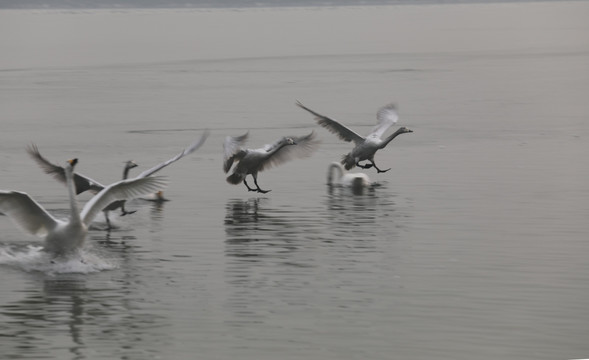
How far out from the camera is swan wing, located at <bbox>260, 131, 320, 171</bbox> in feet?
74.3

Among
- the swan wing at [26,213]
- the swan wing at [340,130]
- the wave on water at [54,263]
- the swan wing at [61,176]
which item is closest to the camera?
the swan wing at [26,213]

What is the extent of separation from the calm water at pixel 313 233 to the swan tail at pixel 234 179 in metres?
0.31

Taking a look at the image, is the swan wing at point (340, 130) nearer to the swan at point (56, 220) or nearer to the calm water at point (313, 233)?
the calm water at point (313, 233)

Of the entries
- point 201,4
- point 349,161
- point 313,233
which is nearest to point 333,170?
point 349,161

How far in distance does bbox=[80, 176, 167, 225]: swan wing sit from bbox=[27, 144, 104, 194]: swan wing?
2810 mm

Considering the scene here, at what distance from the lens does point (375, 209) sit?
20109 millimetres

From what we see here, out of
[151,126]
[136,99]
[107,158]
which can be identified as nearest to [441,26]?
[136,99]

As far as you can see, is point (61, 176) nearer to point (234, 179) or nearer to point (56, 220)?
point (234, 179)

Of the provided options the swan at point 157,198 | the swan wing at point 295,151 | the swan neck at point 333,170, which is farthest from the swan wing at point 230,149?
the swan neck at point 333,170

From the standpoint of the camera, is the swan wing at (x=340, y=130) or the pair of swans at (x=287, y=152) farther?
the swan wing at (x=340, y=130)

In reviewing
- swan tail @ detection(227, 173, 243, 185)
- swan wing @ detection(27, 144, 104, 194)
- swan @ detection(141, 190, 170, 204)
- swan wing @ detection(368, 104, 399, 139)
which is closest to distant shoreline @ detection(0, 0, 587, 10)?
swan wing @ detection(368, 104, 399, 139)

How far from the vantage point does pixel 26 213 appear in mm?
15578

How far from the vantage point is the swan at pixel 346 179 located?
872 inches

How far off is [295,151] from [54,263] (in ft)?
25.6
